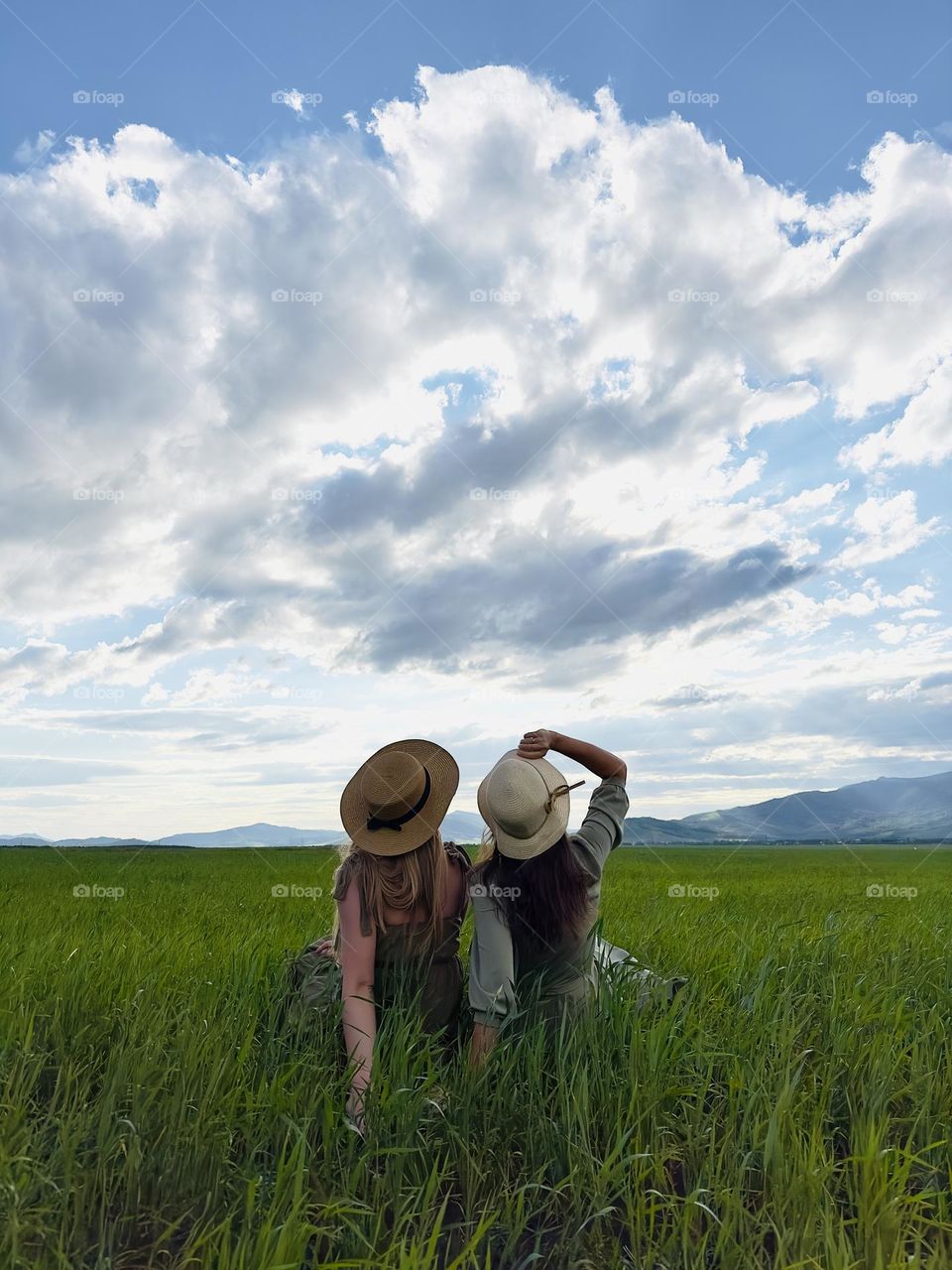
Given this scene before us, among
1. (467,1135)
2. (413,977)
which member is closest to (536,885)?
(413,977)

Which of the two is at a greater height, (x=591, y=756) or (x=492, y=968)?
(x=591, y=756)

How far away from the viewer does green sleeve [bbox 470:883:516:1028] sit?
3.78 metres

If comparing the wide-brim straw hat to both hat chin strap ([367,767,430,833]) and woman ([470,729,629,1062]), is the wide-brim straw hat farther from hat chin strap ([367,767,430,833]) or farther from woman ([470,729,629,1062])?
woman ([470,729,629,1062])

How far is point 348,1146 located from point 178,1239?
0.61 m

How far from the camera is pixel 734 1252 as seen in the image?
A: 9.31ft

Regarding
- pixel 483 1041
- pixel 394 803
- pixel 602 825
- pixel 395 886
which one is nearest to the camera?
pixel 483 1041

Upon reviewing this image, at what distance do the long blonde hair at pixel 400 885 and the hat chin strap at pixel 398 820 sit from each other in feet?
0.38

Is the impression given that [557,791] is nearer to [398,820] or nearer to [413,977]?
[398,820]

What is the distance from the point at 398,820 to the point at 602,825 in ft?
3.02

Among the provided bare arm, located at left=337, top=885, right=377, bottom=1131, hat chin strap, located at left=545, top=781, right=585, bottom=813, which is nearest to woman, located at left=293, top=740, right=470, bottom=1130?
bare arm, located at left=337, top=885, right=377, bottom=1131

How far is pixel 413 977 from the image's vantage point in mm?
4188

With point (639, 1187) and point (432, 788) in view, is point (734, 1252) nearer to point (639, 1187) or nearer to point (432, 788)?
point (639, 1187)

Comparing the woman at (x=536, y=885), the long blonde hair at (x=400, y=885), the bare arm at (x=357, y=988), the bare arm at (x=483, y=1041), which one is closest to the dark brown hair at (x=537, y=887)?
the woman at (x=536, y=885)

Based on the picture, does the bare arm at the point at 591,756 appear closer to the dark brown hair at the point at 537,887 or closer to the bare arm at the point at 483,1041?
the dark brown hair at the point at 537,887
